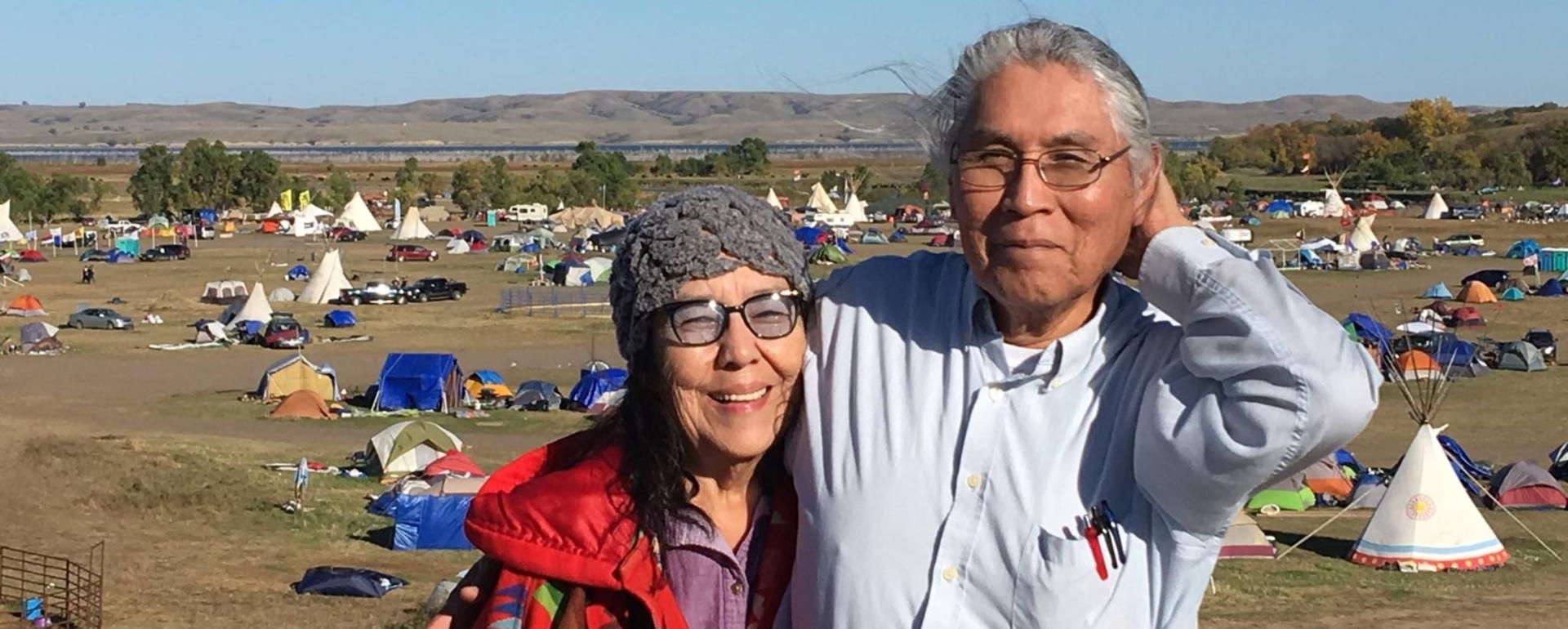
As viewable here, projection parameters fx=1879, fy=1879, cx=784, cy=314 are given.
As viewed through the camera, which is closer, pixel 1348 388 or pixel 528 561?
pixel 1348 388

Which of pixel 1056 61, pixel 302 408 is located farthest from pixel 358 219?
pixel 1056 61

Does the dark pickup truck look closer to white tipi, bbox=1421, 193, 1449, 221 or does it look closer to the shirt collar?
the shirt collar

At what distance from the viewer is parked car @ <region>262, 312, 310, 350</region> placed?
118ft

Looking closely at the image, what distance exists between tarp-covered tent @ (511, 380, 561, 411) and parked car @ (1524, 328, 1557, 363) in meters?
17.3

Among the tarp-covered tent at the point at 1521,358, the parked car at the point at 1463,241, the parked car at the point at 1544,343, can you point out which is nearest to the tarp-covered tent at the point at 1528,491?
the tarp-covered tent at the point at 1521,358

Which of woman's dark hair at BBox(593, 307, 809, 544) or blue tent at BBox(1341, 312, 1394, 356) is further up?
woman's dark hair at BBox(593, 307, 809, 544)

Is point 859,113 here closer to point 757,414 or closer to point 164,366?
point 757,414

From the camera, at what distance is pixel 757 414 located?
2545mm

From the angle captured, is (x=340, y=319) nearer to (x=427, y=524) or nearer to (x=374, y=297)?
(x=374, y=297)

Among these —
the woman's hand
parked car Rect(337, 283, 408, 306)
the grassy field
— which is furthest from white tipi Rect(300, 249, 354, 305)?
the woman's hand

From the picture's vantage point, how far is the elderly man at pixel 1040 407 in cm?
240

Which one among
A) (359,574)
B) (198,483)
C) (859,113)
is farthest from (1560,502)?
(859,113)

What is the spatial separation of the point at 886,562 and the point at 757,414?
0.88 ft

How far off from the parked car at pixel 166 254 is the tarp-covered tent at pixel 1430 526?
45203mm
